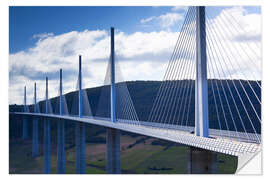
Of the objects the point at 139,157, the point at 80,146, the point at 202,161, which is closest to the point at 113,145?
the point at 139,157

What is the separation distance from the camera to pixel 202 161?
360 inches

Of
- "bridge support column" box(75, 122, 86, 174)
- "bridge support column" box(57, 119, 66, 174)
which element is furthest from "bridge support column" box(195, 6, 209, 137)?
"bridge support column" box(57, 119, 66, 174)

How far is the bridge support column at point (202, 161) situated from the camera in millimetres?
9031

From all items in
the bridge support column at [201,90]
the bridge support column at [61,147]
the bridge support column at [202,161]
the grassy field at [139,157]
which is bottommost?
the bridge support column at [61,147]

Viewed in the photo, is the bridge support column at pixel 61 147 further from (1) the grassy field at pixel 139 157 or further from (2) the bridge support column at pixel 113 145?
(2) the bridge support column at pixel 113 145

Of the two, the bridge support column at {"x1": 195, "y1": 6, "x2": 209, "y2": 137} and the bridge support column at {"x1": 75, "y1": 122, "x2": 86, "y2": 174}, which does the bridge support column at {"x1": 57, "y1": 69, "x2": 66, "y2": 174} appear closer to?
the bridge support column at {"x1": 75, "y1": 122, "x2": 86, "y2": 174}

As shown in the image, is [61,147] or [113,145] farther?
[61,147]

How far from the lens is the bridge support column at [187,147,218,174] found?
9.03m
